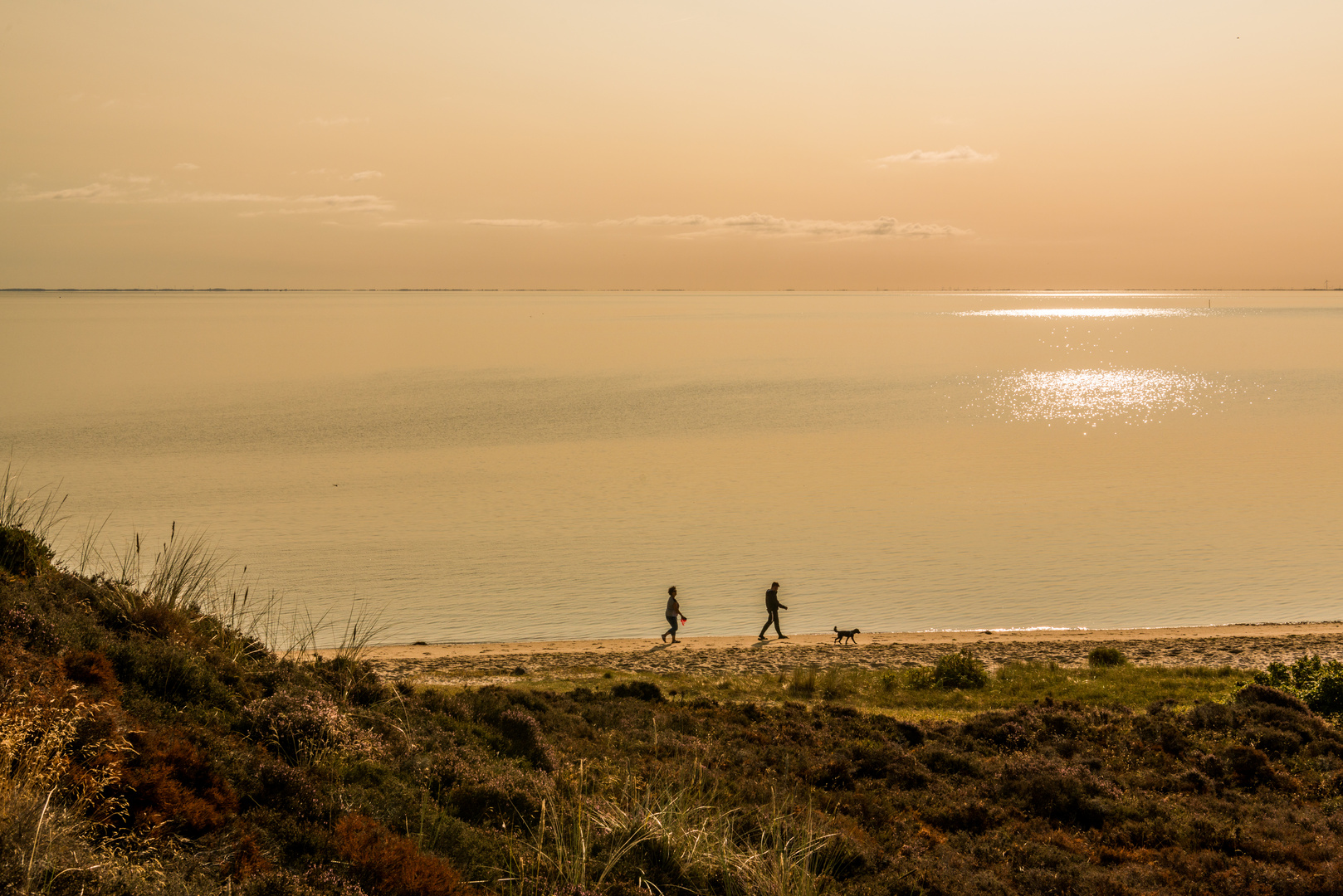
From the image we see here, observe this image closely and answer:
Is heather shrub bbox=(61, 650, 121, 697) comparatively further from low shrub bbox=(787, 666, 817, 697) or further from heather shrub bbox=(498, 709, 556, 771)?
low shrub bbox=(787, 666, 817, 697)

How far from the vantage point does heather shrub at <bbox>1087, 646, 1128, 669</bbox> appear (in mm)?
18344

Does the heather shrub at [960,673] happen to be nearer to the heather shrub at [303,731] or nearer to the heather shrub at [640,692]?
the heather shrub at [640,692]

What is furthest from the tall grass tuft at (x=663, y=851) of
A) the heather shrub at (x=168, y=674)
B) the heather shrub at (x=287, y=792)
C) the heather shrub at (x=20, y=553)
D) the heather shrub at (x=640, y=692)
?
the heather shrub at (x=20, y=553)

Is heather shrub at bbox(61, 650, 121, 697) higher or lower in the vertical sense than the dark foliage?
higher

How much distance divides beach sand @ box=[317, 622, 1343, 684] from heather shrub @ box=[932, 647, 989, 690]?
5.09 ft

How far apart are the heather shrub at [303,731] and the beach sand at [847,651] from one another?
836 centimetres

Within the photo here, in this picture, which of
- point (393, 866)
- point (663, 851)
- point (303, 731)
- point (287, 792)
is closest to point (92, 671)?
point (303, 731)

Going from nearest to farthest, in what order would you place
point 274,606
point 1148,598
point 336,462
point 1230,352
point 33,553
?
point 33,553, point 274,606, point 1148,598, point 336,462, point 1230,352

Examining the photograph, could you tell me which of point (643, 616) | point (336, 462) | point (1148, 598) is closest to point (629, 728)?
point (643, 616)

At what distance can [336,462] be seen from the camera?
44.9m

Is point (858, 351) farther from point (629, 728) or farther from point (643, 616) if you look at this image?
point (629, 728)

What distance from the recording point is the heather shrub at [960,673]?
16.7 meters

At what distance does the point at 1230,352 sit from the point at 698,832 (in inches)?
6225

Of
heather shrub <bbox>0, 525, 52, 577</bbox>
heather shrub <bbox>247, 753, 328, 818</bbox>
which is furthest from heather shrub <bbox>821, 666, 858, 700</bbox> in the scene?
heather shrub <bbox>0, 525, 52, 577</bbox>
